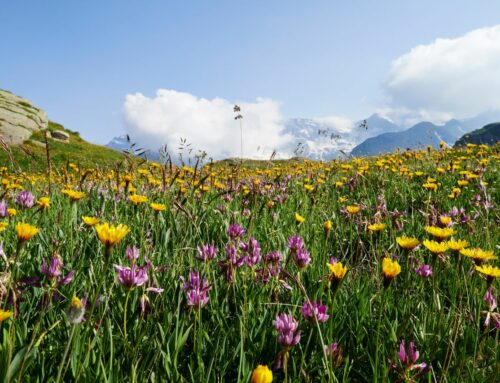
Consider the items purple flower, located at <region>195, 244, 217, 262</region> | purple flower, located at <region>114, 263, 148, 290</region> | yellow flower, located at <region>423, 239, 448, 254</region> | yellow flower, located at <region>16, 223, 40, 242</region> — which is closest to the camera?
yellow flower, located at <region>16, 223, 40, 242</region>

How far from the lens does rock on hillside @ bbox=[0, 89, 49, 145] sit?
34.3 metres

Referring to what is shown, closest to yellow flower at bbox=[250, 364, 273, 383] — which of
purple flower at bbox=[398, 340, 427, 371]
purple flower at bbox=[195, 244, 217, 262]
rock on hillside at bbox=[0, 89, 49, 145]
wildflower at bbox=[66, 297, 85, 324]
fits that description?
wildflower at bbox=[66, 297, 85, 324]

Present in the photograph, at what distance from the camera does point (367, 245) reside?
14.1ft

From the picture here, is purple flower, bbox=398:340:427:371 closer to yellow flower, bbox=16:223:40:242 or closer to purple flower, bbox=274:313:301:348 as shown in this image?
purple flower, bbox=274:313:301:348

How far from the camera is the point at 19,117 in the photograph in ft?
126

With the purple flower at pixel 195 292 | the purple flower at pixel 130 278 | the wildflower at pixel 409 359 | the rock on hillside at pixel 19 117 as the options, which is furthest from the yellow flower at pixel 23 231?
the rock on hillside at pixel 19 117

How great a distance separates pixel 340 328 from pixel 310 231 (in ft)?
6.23

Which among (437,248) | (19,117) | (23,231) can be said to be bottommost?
(437,248)

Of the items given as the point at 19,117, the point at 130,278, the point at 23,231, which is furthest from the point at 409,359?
the point at 19,117

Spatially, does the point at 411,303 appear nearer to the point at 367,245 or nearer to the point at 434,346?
the point at 434,346

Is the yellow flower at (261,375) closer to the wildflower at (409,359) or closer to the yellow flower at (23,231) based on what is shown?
the wildflower at (409,359)

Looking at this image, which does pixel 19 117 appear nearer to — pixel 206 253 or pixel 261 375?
pixel 206 253

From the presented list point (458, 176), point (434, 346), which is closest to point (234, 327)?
point (434, 346)

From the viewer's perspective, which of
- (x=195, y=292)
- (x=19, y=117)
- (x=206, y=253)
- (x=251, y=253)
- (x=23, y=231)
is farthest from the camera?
(x=19, y=117)
